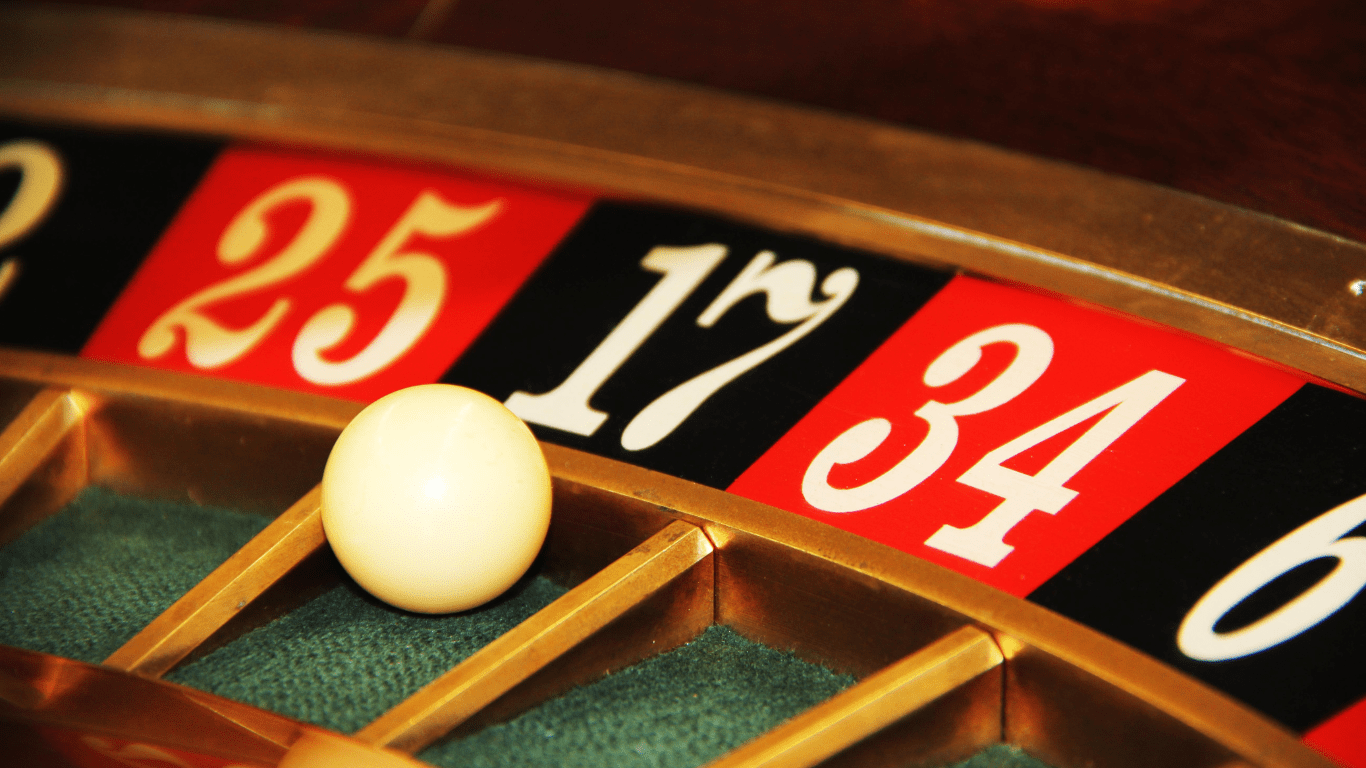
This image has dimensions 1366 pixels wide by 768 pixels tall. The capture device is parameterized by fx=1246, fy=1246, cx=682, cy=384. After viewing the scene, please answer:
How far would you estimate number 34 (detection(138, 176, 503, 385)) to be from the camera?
2.12 metres

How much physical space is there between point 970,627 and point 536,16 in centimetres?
192

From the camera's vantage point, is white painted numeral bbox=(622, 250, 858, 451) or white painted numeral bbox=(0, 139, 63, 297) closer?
white painted numeral bbox=(622, 250, 858, 451)

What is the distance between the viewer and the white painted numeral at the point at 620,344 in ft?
6.32

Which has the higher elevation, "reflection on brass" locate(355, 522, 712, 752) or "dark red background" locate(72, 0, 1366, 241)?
"dark red background" locate(72, 0, 1366, 241)

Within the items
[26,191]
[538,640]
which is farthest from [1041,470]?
[26,191]

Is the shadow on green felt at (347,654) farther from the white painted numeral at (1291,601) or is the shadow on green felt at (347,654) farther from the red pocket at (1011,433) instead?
the white painted numeral at (1291,601)

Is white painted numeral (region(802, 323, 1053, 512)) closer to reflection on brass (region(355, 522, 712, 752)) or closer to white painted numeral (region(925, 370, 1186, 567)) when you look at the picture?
white painted numeral (region(925, 370, 1186, 567))

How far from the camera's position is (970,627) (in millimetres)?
1505

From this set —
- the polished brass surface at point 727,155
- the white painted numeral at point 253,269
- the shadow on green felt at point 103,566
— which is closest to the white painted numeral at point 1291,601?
the polished brass surface at point 727,155

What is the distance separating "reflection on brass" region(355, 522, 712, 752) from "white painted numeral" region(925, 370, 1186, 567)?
343mm

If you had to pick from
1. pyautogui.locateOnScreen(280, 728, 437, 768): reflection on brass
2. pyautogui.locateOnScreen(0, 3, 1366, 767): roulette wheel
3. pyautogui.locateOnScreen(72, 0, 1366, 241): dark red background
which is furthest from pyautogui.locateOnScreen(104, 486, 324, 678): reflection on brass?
pyautogui.locateOnScreen(72, 0, 1366, 241): dark red background

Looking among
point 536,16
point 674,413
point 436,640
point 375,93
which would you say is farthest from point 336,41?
point 436,640

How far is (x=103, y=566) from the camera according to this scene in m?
1.83

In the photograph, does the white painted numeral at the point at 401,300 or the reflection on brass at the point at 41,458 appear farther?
the white painted numeral at the point at 401,300
